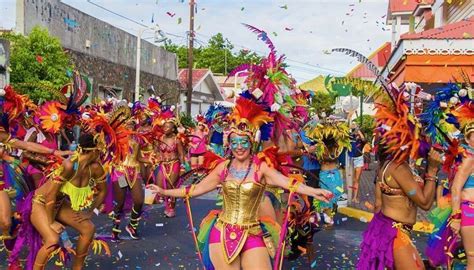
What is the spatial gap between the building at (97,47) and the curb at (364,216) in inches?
381

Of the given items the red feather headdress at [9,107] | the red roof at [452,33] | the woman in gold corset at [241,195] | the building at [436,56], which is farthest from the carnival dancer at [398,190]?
the red roof at [452,33]

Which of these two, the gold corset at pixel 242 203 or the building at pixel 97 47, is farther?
the building at pixel 97 47

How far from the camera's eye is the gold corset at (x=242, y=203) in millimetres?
4828

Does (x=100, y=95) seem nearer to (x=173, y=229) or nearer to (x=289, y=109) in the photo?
(x=173, y=229)

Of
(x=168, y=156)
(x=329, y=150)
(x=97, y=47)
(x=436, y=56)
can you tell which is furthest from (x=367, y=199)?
(x=97, y=47)

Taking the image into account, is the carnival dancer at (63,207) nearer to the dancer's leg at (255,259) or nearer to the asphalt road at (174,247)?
the asphalt road at (174,247)

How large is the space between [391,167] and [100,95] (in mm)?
22363

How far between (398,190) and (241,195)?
1.31 m

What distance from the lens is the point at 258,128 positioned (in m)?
5.18

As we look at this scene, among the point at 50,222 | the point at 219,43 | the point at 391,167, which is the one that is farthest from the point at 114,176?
the point at 219,43

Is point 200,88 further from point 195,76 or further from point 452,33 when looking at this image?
point 452,33

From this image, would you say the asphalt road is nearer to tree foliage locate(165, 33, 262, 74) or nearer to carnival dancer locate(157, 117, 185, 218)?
carnival dancer locate(157, 117, 185, 218)

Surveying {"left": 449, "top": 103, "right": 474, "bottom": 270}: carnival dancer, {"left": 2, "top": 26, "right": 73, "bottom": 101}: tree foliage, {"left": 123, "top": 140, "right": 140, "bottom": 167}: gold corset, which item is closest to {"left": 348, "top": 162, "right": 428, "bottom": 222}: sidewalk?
{"left": 449, "top": 103, "right": 474, "bottom": 270}: carnival dancer

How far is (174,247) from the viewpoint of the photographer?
8.42m
